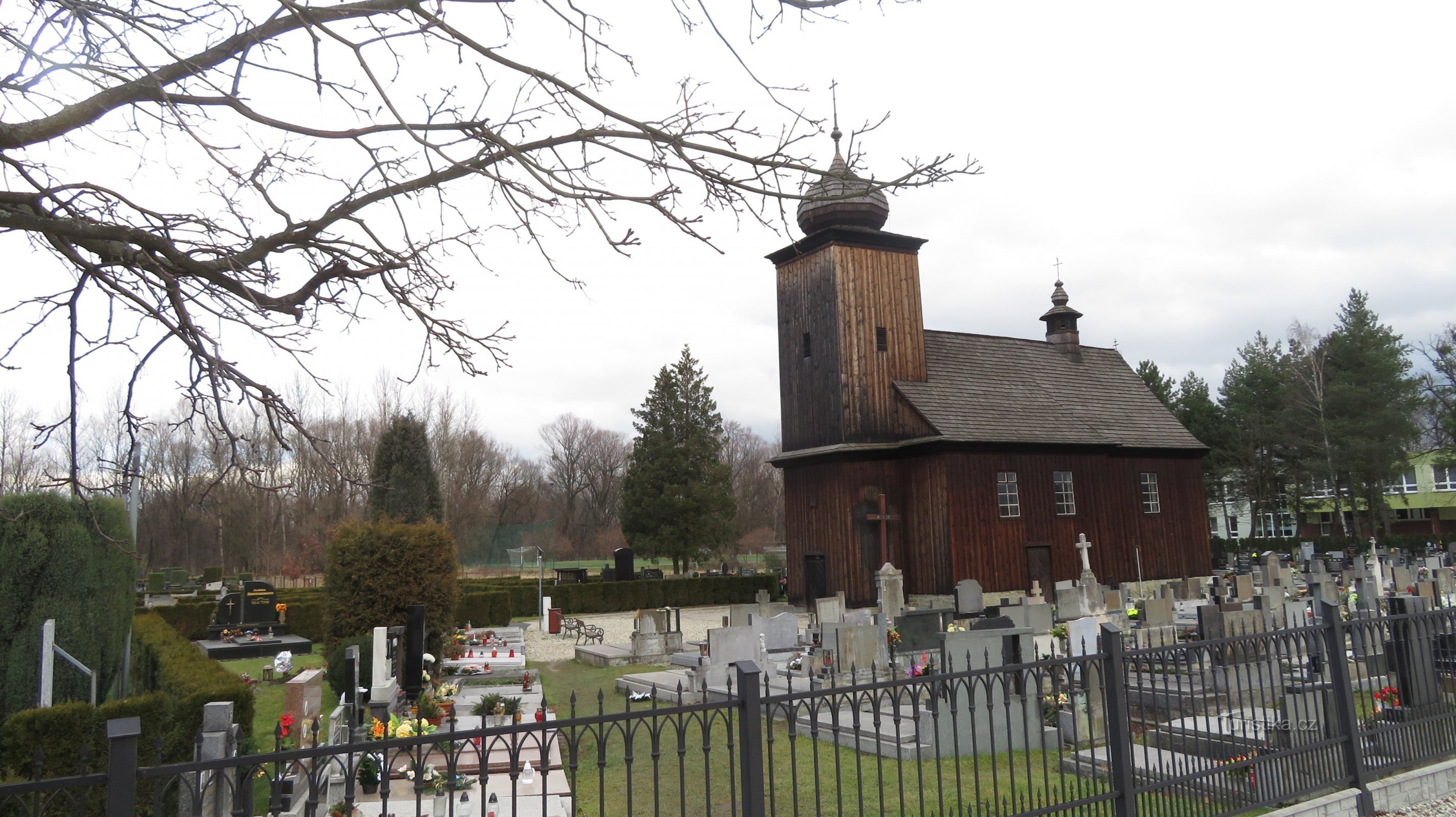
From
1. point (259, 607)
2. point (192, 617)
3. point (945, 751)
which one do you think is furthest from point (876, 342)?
point (192, 617)

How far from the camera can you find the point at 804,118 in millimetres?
3859

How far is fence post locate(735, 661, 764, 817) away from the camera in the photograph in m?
4.14

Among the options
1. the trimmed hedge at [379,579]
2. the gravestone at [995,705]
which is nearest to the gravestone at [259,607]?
the trimmed hedge at [379,579]

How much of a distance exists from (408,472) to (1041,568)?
20.4m

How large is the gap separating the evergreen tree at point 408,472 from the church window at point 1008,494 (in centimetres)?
1835

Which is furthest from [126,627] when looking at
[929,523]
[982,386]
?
[982,386]

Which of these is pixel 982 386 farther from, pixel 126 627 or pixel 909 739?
pixel 126 627

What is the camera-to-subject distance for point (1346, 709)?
6.69 metres

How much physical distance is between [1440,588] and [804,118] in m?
22.5

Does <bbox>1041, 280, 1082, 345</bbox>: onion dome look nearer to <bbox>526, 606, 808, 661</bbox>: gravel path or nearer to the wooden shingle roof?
the wooden shingle roof

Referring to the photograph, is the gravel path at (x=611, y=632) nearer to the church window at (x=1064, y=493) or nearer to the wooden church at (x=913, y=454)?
the wooden church at (x=913, y=454)

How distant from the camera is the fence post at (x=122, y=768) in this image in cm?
302

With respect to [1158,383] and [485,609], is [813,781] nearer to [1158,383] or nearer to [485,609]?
[485,609]

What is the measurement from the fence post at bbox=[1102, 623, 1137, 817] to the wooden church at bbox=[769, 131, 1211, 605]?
15799 mm
